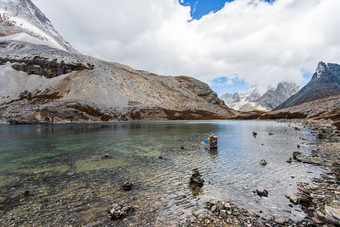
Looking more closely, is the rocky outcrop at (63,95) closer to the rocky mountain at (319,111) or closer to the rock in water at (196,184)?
the rocky mountain at (319,111)

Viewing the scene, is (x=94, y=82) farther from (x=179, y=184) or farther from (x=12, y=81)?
(x=179, y=184)

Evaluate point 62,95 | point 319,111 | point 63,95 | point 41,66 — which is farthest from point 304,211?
point 41,66

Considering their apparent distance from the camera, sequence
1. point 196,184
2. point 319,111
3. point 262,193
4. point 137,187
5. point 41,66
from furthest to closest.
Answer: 1. point 41,66
2. point 319,111
3. point 196,184
4. point 137,187
5. point 262,193

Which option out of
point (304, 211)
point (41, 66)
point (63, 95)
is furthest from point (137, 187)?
point (41, 66)

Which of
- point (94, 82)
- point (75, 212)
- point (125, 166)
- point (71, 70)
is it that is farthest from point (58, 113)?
point (75, 212)

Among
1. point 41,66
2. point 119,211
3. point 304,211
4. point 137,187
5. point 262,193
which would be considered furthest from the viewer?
point 41,66

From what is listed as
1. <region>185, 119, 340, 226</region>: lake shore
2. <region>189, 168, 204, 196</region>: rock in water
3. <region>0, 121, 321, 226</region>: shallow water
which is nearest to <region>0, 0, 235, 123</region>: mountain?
<region>0, 121, 321, 226</region>: shallow water

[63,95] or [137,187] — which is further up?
[63,95]

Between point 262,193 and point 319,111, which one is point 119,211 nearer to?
point 262,193

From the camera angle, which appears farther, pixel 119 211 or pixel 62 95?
pixel 62 95

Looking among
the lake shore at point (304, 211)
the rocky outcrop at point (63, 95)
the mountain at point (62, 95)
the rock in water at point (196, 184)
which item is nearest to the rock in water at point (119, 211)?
the lake shore at point (304, 211)

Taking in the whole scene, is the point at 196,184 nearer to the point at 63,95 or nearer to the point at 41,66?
the point at 63,95

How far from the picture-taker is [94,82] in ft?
603

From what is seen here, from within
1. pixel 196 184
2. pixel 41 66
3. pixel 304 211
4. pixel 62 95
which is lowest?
pixel 196 184
